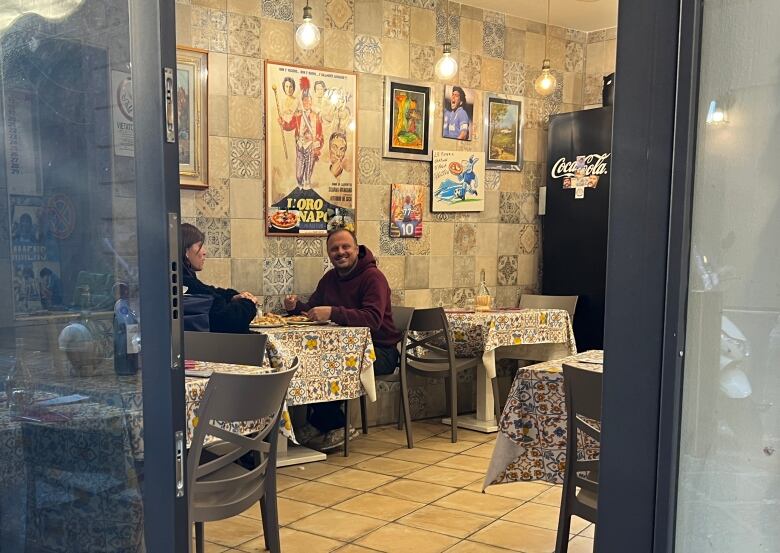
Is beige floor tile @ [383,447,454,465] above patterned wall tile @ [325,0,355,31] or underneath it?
underneath

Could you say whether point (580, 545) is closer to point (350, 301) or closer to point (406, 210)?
point (350, 301)

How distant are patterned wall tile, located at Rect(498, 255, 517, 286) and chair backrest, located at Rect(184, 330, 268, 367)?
337 centimetres

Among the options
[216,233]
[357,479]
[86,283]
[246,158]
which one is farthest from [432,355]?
[86,283]

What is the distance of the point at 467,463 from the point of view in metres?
5.11

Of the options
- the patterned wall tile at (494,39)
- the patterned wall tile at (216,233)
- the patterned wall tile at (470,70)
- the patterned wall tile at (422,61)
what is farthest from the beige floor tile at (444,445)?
the patterned wall tile at (494,39)

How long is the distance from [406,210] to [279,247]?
109 cm

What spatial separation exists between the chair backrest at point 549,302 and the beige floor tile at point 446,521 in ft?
9.34

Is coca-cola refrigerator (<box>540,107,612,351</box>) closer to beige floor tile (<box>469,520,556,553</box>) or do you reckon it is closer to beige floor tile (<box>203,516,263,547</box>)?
beige floor tile (<box>469,520,556,553</box>)

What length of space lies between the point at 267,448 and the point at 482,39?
447cm

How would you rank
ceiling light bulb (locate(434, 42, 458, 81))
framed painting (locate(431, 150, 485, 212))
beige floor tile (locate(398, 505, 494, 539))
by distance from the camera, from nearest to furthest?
beige floor tile (locate(398, 505, 494, 539)) < ceiling light bulb (locate(434, 42, 458, 81)) < framed painting (locate(431, 150, 485, 212))

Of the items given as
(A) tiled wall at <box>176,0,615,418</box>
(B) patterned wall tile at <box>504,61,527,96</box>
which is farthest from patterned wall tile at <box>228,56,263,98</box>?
(B) patterned wall tile at <box>504,61,527,96</box>

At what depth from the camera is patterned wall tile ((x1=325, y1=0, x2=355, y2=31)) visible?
5.72 metres

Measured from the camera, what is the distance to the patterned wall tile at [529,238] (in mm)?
7008

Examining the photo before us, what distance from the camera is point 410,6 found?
6.13 m
